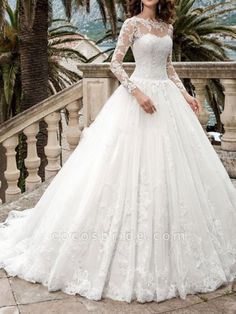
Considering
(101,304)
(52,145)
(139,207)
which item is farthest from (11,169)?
(101,304)

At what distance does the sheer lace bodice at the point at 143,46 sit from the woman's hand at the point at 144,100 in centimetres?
4

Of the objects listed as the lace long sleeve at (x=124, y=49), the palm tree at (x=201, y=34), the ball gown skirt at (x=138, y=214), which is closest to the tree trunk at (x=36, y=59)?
the palm tree at (x=201, y=34)

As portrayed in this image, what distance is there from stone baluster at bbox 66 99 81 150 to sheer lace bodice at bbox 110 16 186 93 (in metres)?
1.55

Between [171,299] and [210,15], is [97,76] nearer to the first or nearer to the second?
[171,299]

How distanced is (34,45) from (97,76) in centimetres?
513

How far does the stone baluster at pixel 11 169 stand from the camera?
457 centimetres

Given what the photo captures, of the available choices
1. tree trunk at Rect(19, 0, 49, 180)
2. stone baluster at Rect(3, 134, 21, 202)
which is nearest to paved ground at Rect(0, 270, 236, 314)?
stone baluster at Rect(3, 134, 21, 202)

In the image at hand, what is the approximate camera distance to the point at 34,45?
9297 mm

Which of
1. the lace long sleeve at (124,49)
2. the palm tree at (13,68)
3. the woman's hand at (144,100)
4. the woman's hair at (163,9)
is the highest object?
the woman's hair at (163,9)

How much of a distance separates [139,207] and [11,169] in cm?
214

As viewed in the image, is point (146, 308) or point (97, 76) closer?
point (146, 308)

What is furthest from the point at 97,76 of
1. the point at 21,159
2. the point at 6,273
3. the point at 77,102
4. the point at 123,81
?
the point at 21,159

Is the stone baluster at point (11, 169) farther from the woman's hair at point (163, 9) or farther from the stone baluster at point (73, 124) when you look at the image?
the woman's hair at point (163, 9)

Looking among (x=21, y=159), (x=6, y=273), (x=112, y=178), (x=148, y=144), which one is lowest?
(x=21, y=159)
